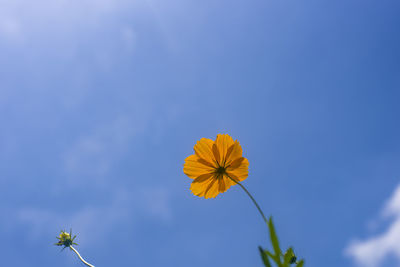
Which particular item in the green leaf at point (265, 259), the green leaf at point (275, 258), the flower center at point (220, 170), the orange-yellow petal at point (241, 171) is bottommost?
the green leaf at point (265, 259)

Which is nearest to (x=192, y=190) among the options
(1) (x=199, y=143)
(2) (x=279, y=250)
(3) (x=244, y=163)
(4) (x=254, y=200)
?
(1) (x=199, y=143)

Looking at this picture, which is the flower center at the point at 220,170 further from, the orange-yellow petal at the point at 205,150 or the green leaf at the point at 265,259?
the green leaf at the point at 265,259

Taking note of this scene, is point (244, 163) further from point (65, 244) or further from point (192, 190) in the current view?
point (65, 244)

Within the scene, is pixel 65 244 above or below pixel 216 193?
above

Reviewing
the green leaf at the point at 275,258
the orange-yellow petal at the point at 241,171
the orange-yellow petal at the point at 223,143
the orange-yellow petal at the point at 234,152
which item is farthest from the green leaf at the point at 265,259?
the orange-yellow petal at the point at 223,143

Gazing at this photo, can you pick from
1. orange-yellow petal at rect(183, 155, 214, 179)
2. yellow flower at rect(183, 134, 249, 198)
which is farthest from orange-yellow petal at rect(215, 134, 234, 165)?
orange-yellow petal at rect(183, 155, 214, 179)

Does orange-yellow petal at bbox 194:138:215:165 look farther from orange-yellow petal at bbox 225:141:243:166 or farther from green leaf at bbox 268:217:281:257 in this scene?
green leaf at bbox 268:217:281:257
